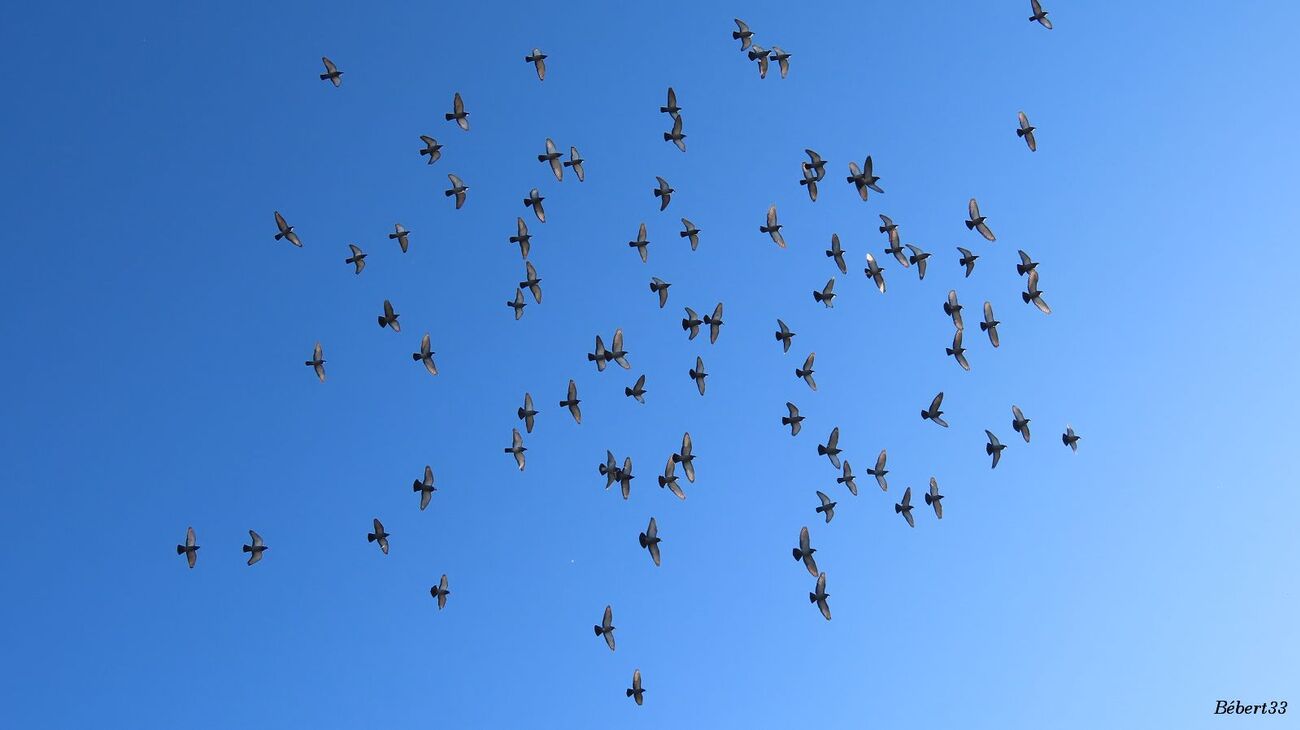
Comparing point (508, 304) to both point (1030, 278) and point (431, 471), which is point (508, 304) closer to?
point (431, 471)

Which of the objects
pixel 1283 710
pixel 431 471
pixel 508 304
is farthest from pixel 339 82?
pixel 1283 710

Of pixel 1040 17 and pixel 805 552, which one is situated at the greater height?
pixel 1040 17

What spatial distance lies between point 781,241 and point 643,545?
965cm

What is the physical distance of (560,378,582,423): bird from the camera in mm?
40312

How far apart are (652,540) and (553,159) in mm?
11369

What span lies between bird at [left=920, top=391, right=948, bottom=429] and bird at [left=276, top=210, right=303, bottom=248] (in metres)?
19.0

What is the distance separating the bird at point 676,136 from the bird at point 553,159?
125 inches

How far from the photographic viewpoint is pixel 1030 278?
40.8 metres

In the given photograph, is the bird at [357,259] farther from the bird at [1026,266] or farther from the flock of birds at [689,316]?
the bird at [1026,266]

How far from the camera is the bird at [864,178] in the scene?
39688 mm

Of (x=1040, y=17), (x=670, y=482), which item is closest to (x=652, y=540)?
(x=670, y=482)

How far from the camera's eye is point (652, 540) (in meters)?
39.3

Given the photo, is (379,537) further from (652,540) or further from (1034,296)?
(1034,296)

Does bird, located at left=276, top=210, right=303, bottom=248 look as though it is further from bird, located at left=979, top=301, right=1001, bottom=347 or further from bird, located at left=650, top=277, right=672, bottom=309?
bird, located at left=979, top=301, right=1001, bottom=347
